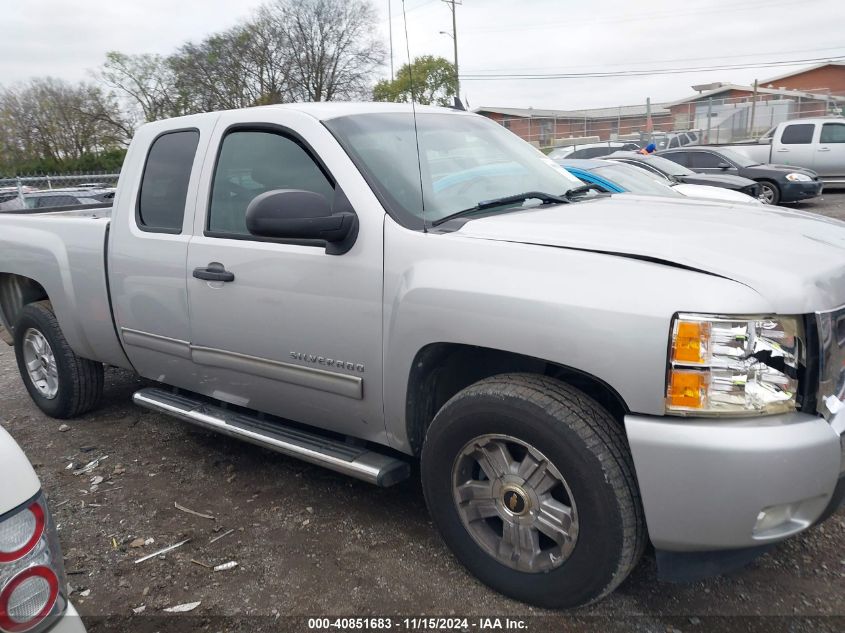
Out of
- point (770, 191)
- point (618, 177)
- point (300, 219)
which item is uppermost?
point (300, 219)

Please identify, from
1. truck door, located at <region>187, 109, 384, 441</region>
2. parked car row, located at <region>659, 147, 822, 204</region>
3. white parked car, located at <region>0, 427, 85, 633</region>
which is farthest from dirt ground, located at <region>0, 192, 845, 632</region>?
parked car row, located at <region>659, 147, 822, 204</region>

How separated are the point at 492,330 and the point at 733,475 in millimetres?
872

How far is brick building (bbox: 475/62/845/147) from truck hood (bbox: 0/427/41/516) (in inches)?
692

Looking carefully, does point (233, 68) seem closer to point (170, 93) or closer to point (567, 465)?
point (170, 93)

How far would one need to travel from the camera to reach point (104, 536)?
3.30 m

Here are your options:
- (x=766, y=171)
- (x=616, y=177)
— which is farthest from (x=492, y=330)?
(x=766, y=171)

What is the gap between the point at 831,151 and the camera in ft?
58.0

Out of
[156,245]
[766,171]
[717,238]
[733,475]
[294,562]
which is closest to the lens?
[733,475]

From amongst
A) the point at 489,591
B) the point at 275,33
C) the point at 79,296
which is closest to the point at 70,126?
the point at 275,33

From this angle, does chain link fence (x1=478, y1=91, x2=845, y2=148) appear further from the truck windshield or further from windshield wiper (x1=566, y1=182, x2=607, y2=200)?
the truck windshield

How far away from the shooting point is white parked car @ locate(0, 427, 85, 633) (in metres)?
1.53

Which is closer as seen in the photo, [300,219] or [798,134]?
[300,219]

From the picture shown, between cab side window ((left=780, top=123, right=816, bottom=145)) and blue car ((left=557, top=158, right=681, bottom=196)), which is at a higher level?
blue car ((left=557, top=158, right=681, bottom=196))

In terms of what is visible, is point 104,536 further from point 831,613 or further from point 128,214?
point 831,613
